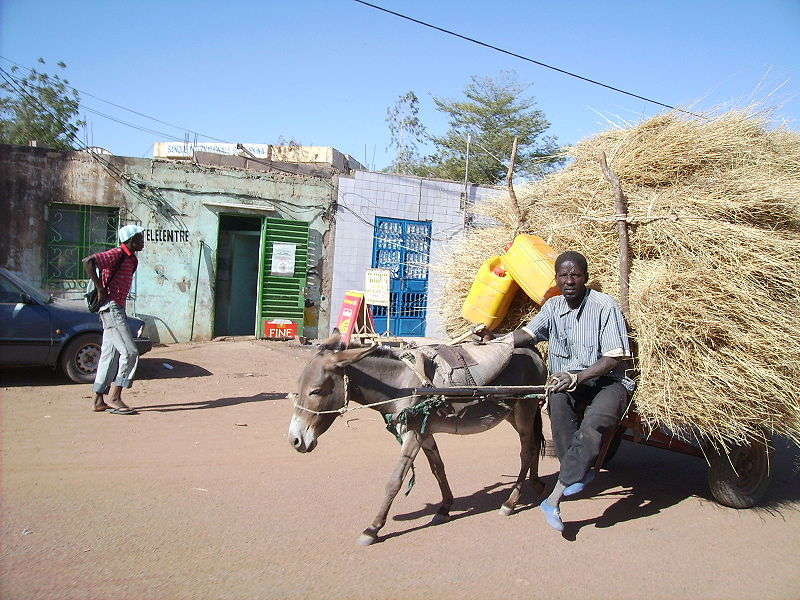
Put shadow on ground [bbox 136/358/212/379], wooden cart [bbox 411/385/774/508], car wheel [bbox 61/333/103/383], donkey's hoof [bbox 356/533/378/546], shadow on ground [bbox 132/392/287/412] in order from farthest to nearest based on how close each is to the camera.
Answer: shadow on ground [bbox 136/358/212/379] < car wheel [bbox 61/333/103/383] < shadow on ground [bbox 132/392/287/412] < wooden cart [bbox 411/385/774/508] < donkey's hoof [bbox 356/533/378/546]

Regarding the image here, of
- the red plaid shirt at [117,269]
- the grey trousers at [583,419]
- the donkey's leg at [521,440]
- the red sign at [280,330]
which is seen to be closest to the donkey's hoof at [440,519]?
the donkey's leg at [521,440]

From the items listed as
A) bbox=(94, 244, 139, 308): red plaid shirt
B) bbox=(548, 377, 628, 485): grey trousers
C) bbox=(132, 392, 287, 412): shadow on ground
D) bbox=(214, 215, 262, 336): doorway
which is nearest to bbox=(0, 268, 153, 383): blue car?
bbox=(132, 392, 287, 412): shadow on ground

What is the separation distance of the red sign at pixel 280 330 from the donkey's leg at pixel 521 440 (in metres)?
8.65

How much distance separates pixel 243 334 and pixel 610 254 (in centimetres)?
1087

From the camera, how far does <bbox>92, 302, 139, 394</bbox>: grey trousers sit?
695cm

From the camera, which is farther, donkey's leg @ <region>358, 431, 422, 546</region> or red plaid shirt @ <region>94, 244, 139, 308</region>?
red plaid shirt @ <region>94, 244, 139, 308</region>

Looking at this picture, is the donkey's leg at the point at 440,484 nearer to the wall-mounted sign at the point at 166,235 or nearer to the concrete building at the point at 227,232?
the concrete building at the point at 227,232

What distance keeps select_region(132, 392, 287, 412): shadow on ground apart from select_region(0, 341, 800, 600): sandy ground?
307 millimetres

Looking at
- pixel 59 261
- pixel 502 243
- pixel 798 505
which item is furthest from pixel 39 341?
pixel 798 505

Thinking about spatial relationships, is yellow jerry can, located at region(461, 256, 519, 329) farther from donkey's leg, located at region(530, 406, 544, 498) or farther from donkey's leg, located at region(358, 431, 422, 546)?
donkey's leg, located at region(358, 431, 422, 546)

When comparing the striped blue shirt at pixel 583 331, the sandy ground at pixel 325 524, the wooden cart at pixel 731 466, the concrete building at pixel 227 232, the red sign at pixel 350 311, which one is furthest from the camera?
the red sign at pixel 350 311

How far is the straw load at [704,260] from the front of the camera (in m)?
4.15

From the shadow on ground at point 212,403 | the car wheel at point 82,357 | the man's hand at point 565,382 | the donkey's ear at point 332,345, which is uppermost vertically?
the donkey's ear at point 332,345

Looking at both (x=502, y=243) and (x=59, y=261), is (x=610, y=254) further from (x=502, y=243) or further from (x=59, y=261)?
(x=59, y=261)
